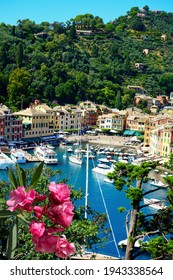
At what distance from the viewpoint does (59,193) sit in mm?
476

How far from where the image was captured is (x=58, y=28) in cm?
1891

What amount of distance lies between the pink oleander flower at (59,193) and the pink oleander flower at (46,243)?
0.04m

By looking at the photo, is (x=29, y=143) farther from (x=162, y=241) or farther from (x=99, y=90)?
(x=162, y=241)

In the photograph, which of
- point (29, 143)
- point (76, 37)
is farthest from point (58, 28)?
point (29, 143)

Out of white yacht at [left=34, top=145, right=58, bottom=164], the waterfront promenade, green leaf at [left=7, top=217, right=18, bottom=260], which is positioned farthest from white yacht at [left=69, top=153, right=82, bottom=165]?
green leaf at [left=7, top=217, right=18, bottom=260]

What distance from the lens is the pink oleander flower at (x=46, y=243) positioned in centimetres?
47

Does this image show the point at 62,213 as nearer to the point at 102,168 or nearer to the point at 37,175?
the point at 37,175

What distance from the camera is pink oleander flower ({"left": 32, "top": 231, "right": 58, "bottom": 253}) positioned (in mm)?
470

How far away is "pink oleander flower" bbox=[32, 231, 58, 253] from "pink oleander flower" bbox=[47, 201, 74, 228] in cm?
2

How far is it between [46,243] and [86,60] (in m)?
16.9

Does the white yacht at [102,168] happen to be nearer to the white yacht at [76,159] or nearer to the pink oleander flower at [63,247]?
the white yacht at [76,159]

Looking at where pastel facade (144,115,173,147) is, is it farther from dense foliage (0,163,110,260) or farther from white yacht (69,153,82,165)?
dense foliage (0,163,110,260)

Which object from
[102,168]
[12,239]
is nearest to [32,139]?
[102,168]

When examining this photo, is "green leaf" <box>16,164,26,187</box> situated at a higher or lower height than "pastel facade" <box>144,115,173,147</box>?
higher
